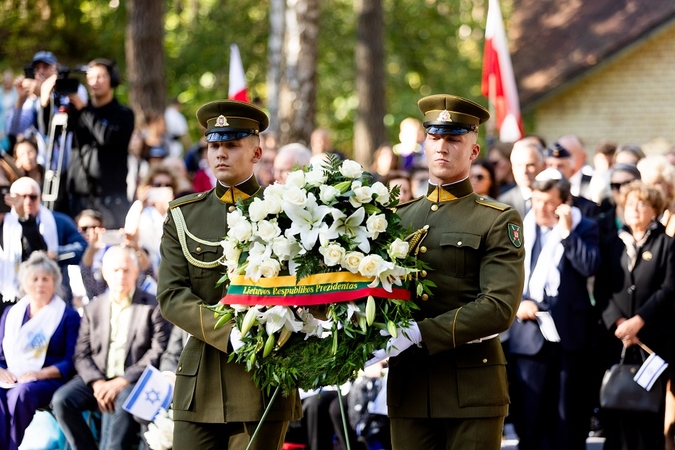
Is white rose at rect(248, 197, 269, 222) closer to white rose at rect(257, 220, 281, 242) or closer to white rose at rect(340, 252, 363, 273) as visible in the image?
white rose at rect(257, 220, 281, 242)

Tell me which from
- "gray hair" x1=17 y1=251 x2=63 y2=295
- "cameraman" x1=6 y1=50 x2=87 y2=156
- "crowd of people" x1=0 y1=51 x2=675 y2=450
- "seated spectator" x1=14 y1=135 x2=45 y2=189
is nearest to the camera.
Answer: "crowd of people" x1=0 y1=51 x2=675 y2=450

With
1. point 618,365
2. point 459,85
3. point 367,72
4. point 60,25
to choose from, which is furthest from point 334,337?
point 459,85

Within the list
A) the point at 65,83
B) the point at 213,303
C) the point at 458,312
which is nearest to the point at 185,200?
the point at 213,303

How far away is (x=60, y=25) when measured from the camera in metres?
25.5

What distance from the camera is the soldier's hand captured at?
311 inches

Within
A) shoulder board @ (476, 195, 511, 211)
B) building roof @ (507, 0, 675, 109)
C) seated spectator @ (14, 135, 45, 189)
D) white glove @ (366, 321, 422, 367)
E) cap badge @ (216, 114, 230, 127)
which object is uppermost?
building roof @ (507, 0, 675, 109)

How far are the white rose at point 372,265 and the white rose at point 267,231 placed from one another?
1.26 feet

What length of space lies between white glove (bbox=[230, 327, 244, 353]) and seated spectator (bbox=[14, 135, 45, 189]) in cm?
608

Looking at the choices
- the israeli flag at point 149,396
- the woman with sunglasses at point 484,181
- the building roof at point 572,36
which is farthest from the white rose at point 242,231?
the building roof at point 572,36

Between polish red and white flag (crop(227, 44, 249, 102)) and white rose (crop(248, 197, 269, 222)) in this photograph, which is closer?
white rose (crop(248, 197, 269, 222))

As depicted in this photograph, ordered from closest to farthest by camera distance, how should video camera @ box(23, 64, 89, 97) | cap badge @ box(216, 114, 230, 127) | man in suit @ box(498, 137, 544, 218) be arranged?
1. cap badge @ box(216, 114, 230, 127)
2. man in suit @ box(498, 137, 544, 218)
3. video camera @ box(23, 64, 89, 97)

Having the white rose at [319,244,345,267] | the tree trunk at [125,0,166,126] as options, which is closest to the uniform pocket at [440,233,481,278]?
the white rose at [319,244,345,267]

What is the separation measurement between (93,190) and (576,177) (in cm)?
430

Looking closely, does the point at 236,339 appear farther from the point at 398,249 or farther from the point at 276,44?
the point at 276,44
